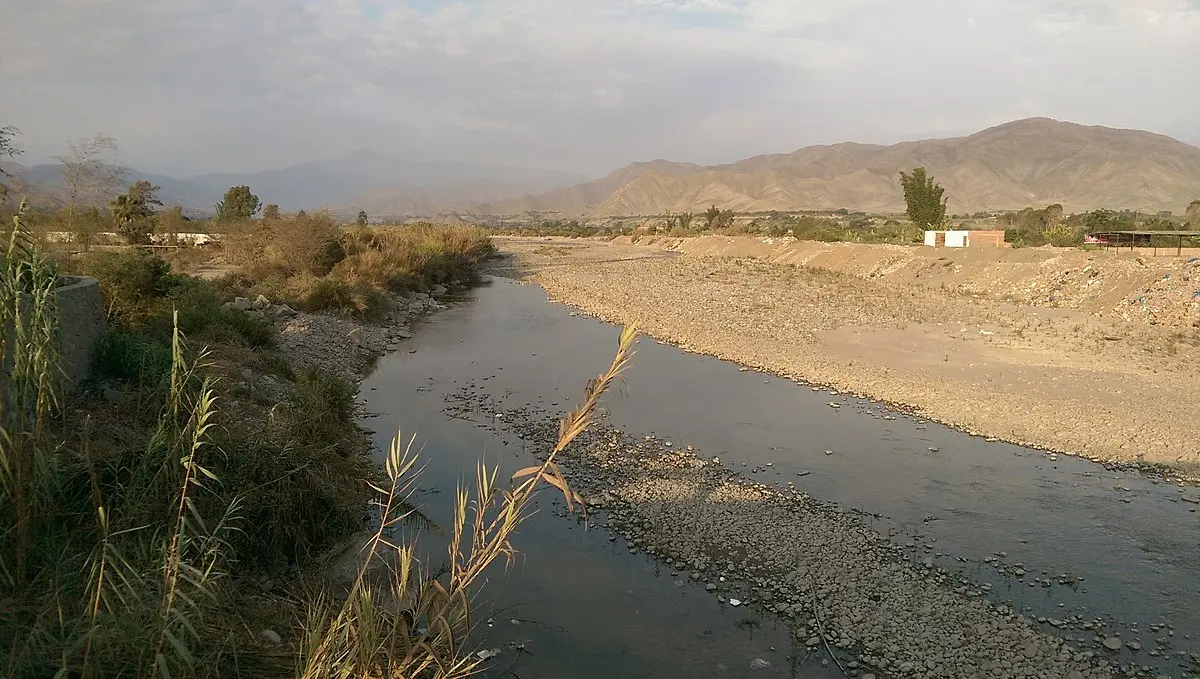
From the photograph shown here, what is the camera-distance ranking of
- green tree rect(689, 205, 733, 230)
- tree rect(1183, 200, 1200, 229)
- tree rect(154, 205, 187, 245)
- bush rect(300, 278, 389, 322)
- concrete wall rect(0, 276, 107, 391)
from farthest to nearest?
green tree rect(689, 205, 733, 230)
tree rect(1183, 200, 1200, 229)
tree rect(154, 205, 187, 245)
bush rect(300, 278, 389, 322)
concrete wall rect(0, 276, 107, 391)

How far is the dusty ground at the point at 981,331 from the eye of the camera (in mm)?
11898

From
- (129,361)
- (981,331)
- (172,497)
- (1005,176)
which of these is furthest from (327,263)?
(1005,176)

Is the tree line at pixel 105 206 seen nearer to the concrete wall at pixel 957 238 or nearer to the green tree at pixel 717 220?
the concrete wall at pixel 957 238

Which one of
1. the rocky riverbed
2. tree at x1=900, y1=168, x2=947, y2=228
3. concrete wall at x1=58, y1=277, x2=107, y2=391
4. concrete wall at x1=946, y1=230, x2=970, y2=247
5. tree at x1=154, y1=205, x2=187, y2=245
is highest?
tree at x1=900, y1=168, x2=947, y2=228

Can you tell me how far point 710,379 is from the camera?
1561 cm

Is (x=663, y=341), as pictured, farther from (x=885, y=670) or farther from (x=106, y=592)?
(x=106, y=592)

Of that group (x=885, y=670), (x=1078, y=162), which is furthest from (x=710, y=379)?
(x=1078, y=162)

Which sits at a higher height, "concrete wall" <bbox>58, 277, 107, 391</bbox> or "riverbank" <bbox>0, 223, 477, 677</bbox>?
"concrete wall" <bbox>58, 277, 107, 391</bbox>

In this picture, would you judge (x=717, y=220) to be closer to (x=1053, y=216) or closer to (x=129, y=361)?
(x=1053, y=216)

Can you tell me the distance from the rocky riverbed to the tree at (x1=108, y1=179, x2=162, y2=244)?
25349mm

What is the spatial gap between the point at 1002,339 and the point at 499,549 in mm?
19218

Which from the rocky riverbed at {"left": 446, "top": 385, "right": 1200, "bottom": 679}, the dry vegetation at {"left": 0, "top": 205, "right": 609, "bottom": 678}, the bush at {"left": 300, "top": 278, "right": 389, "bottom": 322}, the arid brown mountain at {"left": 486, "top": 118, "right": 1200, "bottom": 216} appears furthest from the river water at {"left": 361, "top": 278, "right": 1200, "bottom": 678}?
the arid brown mountain at {"left": 486, "top": 118, "right": 1200, "bottom": 216}

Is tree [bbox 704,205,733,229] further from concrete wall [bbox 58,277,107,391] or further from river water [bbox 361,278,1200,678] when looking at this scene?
concrete wall [bbox 58,277,107,391]

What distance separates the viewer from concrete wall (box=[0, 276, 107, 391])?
6.99 meters
